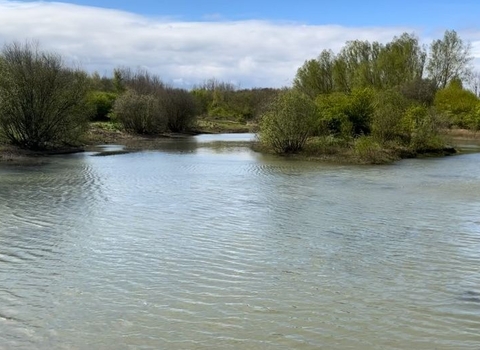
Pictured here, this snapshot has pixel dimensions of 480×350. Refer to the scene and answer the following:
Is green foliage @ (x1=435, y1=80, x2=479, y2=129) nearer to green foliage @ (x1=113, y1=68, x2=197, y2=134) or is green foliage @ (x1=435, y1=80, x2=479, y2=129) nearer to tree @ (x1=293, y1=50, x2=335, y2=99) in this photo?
tree @ (x1=293, y1=50, x2=335, y2=99)

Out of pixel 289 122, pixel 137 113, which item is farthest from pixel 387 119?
pixel 137 113

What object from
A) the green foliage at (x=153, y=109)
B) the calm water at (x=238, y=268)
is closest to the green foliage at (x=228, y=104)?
the green foliage at (x=153, y=109)

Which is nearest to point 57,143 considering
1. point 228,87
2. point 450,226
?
point 450,226

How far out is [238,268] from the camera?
970 cm

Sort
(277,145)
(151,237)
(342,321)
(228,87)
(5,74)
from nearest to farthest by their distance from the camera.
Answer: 1. (342,321)
2. (151,237)
3. (5,74)
4. (277,145)
5. (228,87)

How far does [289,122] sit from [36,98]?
17.9 m

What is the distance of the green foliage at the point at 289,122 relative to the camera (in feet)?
120

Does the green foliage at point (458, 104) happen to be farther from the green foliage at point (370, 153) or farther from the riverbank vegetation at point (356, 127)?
the green foliage at point (370, 153)

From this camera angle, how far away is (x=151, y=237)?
12133mm

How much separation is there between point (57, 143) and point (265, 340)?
37089 millimetres

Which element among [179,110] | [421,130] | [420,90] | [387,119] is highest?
[420,90]

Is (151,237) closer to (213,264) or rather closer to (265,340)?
(213,264)

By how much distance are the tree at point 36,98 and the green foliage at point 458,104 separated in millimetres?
44572

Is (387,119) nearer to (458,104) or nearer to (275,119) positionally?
(275,119)
